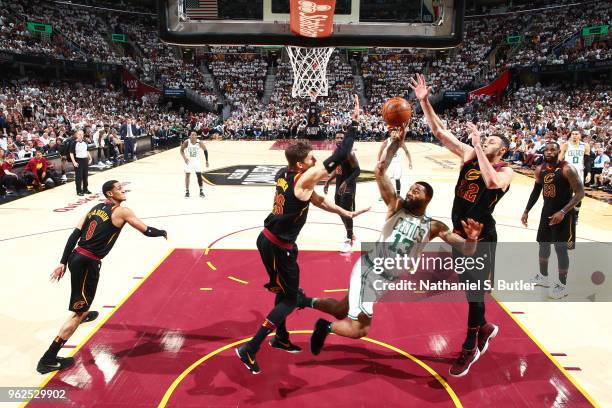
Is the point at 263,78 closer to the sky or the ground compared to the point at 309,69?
closer to the sky

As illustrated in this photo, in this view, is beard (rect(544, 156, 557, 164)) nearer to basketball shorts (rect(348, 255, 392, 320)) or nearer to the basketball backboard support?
basketball shorts (rect(348, 255, 392, 320))

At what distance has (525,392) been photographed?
4.33 m

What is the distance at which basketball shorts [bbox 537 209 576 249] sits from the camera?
246 inches

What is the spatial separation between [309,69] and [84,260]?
17.4 meters

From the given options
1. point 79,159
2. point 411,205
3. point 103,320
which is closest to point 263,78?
point 79,159

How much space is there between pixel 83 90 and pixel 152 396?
33.1 metres

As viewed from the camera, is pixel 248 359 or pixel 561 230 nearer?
pixel 248 359

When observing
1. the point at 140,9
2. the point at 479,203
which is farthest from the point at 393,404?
the point at 140,9

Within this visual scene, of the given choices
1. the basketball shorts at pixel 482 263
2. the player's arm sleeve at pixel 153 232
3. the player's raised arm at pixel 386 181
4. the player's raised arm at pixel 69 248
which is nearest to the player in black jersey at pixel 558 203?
the basketball shorts at pixel 482 263

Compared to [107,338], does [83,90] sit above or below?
above

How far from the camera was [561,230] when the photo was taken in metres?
6.27

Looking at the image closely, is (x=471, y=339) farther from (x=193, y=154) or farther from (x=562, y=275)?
(x=193, y=154)

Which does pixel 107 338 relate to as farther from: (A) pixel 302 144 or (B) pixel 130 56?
(B) pixel 130 56

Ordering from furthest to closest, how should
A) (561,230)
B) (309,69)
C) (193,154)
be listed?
(309,69)
(193,154)
(561,230)
